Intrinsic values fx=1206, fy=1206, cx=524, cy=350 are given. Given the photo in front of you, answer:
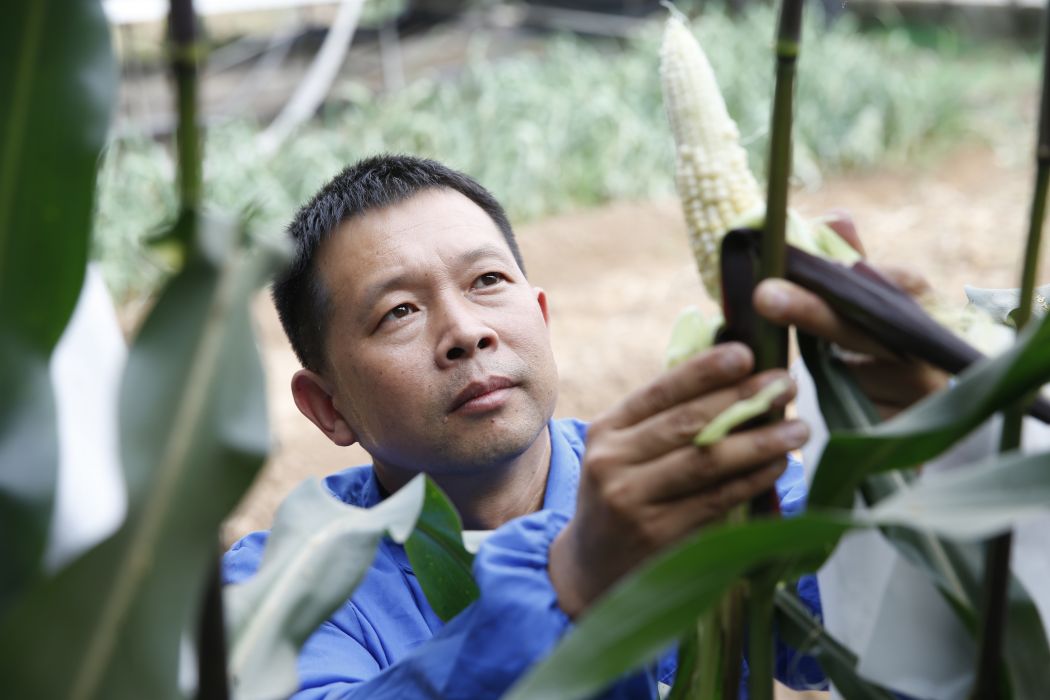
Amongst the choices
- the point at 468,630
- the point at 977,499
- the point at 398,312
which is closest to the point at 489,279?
the point at 398,312

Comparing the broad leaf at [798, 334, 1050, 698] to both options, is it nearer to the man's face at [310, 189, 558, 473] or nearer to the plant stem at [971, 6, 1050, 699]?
the plant stem at [971, 6, 1050, 699]

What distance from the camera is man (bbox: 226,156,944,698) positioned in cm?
61

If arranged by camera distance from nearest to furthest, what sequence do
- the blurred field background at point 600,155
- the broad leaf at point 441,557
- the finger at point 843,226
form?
the finger at point 843,226
the broad leaf at point 441,557
the blurred field background at point 600,155

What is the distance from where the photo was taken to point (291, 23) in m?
6.95

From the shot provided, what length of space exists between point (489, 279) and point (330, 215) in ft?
0.62

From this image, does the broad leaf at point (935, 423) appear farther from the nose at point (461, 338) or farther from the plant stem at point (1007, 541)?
the nose at point (461, 338)

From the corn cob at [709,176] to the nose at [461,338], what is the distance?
40cm

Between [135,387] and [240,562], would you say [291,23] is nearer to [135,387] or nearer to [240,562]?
[240,562]

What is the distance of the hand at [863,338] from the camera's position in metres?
0.58

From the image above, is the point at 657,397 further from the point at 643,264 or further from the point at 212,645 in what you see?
the point at 643,264

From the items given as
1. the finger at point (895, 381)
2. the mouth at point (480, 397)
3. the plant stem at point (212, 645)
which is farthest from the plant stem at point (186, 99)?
the mouth at point (480, 397)

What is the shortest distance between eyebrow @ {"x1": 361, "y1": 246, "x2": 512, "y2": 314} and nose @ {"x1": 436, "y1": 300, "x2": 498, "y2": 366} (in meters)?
0.06

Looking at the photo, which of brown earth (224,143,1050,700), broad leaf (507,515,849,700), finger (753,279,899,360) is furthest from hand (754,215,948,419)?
brown earth (224,143,1050,700)

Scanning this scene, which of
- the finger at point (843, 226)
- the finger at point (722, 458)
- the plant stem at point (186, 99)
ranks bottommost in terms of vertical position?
the finger at point (722, 458)
